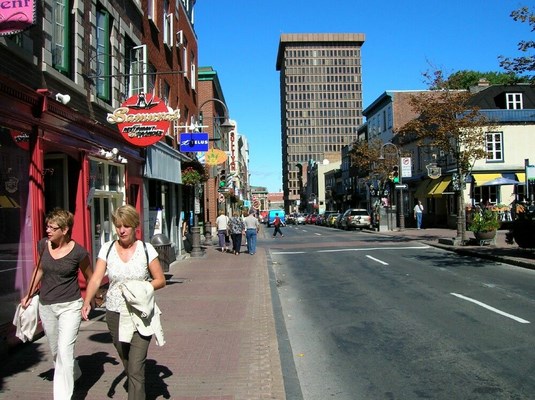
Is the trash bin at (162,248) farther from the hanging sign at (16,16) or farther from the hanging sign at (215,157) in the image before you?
the hanging sign at (215,157)

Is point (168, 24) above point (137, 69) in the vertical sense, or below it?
above

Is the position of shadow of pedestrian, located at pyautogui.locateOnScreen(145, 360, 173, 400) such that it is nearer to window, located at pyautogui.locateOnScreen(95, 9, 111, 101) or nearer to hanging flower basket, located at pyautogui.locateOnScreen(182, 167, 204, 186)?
window, located at pyautogui.locateOnScreen(95, 9, 111, 101)

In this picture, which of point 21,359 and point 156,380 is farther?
point 21,359

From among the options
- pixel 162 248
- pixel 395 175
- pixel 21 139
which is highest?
pixel 395 175

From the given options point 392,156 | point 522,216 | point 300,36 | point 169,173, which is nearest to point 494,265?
point 522,216

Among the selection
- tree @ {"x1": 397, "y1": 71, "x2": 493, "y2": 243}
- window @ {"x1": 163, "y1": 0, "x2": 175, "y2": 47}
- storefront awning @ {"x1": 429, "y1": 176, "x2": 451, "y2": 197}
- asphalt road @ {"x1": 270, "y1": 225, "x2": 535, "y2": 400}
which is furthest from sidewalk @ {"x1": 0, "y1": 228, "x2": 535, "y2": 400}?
storefront awning @ {"x1": 429, "y1": 176, "x2": 451, "y2": 197}

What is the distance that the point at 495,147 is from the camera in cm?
3434

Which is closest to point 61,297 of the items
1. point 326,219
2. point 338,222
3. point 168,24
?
point 168,24

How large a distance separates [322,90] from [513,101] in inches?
5324

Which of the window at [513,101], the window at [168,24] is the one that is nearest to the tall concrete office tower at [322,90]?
the window at [513,101]

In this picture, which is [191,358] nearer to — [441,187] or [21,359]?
[21,359]

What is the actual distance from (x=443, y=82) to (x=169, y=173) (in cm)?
1199

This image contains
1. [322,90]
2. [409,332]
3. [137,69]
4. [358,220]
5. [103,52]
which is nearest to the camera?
[409,332]

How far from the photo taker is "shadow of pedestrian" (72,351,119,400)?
16.2ft
